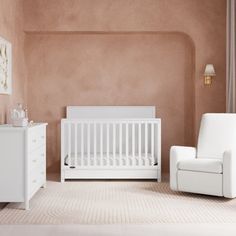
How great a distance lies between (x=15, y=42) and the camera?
616cm

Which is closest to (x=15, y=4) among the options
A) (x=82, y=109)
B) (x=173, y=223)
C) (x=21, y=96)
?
(x=21, y=96)

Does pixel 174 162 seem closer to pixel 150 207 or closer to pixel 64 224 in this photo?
pixel 150 207

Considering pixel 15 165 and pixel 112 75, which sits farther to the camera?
pixel 112 75

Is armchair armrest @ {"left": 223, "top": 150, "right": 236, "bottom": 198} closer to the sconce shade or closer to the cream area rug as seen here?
the cream area rug

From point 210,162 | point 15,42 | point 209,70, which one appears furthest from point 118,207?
point 15,42

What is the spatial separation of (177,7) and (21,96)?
8.30ft

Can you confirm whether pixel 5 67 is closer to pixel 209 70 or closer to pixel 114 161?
pixel 114 161

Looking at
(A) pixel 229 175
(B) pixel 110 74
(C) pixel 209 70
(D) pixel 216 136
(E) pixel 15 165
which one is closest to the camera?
(E) pixel 15 165

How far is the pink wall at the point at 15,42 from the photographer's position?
554cm

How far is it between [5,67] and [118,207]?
225cm

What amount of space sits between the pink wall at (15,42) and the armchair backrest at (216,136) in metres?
2.43

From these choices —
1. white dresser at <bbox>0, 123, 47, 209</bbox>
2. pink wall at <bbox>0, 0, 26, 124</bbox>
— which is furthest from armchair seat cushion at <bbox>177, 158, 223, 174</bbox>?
pink wall at <bbox>0, 0, 26, 124</bbox>

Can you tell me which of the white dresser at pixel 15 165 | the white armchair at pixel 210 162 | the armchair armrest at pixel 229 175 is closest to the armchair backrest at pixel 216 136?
the white armchair at pixel 210 162

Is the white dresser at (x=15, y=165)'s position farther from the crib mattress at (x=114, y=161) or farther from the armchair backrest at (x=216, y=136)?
the armchair backrest at (x=216, y=136)
